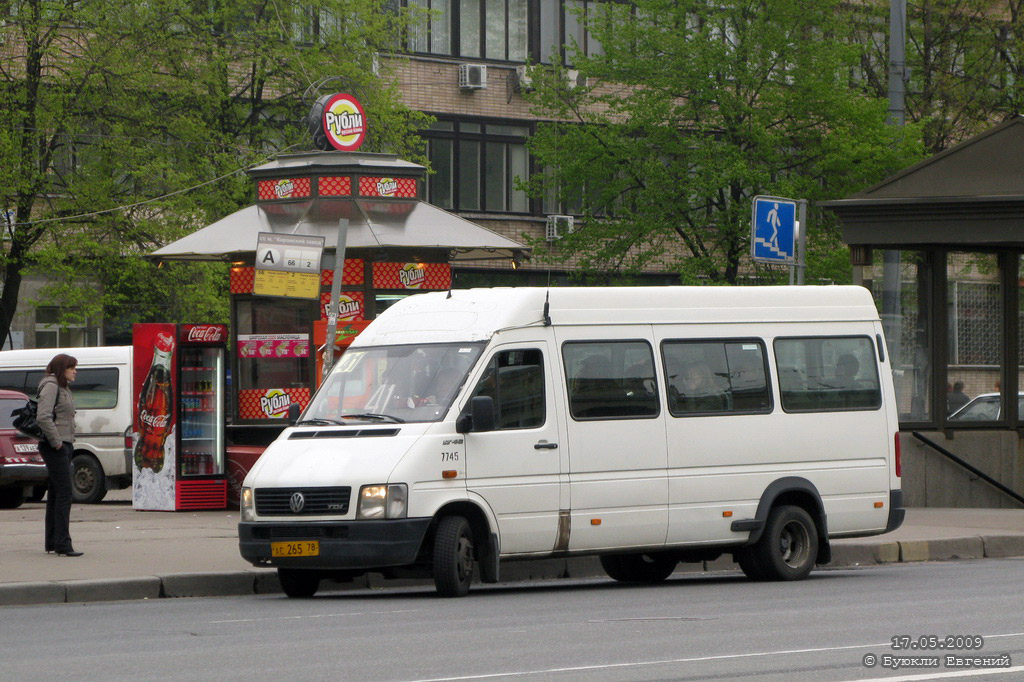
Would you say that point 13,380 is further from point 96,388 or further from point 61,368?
point 61,368

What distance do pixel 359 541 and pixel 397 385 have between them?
146 centimetres

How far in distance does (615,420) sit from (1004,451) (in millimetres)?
10021

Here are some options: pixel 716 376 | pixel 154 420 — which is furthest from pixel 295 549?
pixel 154 420

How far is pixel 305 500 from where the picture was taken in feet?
40.5

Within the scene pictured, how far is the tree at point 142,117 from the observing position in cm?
3284

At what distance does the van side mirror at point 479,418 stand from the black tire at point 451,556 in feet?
2.23

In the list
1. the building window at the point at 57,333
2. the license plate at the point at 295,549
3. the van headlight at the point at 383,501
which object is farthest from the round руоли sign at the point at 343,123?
the building window at the point at 57,333

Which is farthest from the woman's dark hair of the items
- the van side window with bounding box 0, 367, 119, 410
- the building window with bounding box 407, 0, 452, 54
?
the building window with bounding box 407, 0, 452, 54

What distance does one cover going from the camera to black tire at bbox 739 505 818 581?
14133mm

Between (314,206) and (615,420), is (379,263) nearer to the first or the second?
(314,206)

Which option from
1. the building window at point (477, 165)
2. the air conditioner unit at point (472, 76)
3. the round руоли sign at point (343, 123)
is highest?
the air conditioner unit at point (472, 76)

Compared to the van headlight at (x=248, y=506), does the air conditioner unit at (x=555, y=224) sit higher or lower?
higher

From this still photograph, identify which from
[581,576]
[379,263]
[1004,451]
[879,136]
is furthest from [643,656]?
[879,136]
